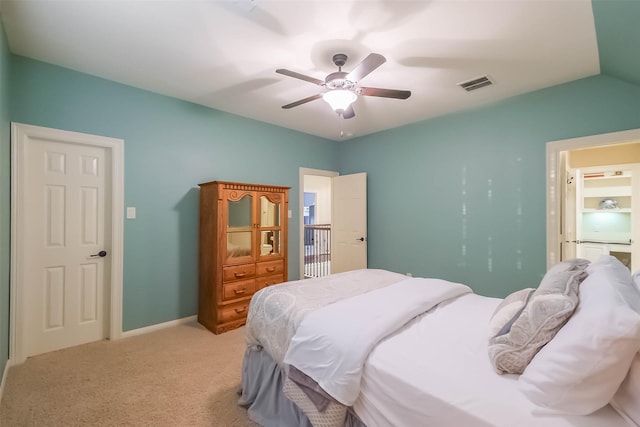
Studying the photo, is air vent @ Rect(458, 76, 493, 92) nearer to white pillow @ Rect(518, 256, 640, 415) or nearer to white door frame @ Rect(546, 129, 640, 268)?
white door frame @ Rect(546, 129, 640, 268)

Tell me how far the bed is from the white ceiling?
171 cm

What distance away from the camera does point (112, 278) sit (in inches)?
113

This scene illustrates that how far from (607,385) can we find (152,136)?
3.78 metres

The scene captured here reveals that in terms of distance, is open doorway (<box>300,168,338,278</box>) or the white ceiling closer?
the white ceiling

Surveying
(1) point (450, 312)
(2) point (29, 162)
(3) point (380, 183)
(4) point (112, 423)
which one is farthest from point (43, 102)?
(3) point (380, 183)

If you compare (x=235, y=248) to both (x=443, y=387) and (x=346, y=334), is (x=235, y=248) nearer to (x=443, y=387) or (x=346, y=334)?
(x=346, y=334)

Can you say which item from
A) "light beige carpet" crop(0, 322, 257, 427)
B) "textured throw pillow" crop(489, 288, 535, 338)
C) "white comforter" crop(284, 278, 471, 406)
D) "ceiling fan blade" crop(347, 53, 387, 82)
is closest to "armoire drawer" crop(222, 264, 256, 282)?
"light beige carpet" crop(0, 322, 257, 427)

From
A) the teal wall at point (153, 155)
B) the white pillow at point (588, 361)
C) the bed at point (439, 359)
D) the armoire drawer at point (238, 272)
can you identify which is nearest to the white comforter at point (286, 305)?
the bed at point (439, 359)

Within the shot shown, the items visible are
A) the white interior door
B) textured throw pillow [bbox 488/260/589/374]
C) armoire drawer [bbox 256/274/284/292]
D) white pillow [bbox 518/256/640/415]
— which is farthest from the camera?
the white interior door

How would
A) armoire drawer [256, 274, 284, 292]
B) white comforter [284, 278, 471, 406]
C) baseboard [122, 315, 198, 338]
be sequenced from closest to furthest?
white comforter [284, 278, 471, 406] < baseboard [122, 315, 198, 338] < armoire drawer [256, 274, 284, 292]

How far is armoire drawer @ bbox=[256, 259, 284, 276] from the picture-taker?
11.3 feet

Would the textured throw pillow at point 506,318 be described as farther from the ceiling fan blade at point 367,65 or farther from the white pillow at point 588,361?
the ceiling fan blade at point 367,65

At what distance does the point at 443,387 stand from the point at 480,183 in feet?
10.1

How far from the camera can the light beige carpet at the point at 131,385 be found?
5.91 ft
